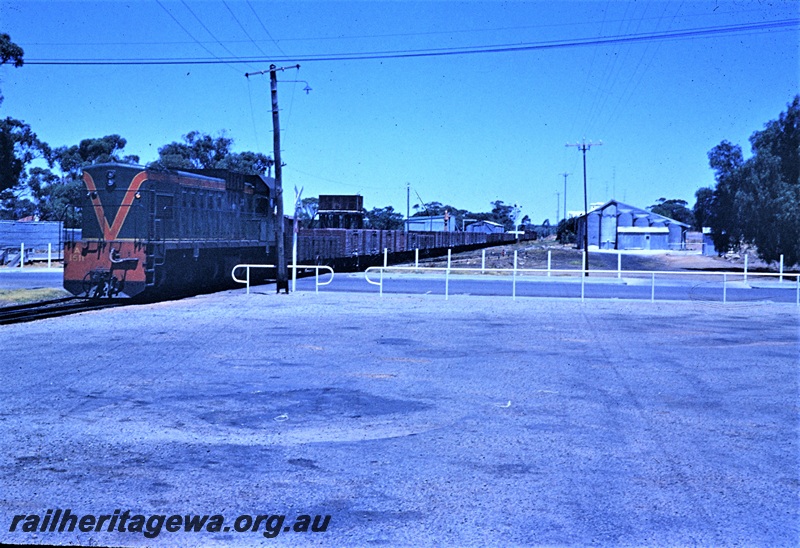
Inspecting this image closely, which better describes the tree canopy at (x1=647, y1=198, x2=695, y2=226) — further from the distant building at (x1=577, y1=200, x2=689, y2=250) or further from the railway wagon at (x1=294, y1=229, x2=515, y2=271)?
the railway wagon at (x1=294, y1=229, x2=515, y2=271)

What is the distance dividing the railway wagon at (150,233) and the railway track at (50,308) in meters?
0.50

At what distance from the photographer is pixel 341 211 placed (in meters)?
47.8

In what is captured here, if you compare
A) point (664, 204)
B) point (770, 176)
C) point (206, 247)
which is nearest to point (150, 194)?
point (206, 247)

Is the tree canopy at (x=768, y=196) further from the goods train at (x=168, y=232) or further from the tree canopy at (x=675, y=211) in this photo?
the tree canopy at (x=675, y=211)

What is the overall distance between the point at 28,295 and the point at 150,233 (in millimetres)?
5241

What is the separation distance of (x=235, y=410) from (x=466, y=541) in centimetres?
409

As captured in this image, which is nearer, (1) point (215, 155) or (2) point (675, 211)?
(1) point (215, 155)

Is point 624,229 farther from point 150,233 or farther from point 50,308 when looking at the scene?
point 50,308

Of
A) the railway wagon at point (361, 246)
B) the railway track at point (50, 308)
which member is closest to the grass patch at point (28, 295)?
the railway track at point (50, 308)

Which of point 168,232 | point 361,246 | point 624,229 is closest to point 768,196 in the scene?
point 361,246

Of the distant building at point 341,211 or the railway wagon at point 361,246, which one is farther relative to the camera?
the distant building at point 341,211

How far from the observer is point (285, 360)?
11.6 m

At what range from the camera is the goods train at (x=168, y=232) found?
67.8 feet

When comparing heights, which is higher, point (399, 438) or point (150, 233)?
point (150, 233)
